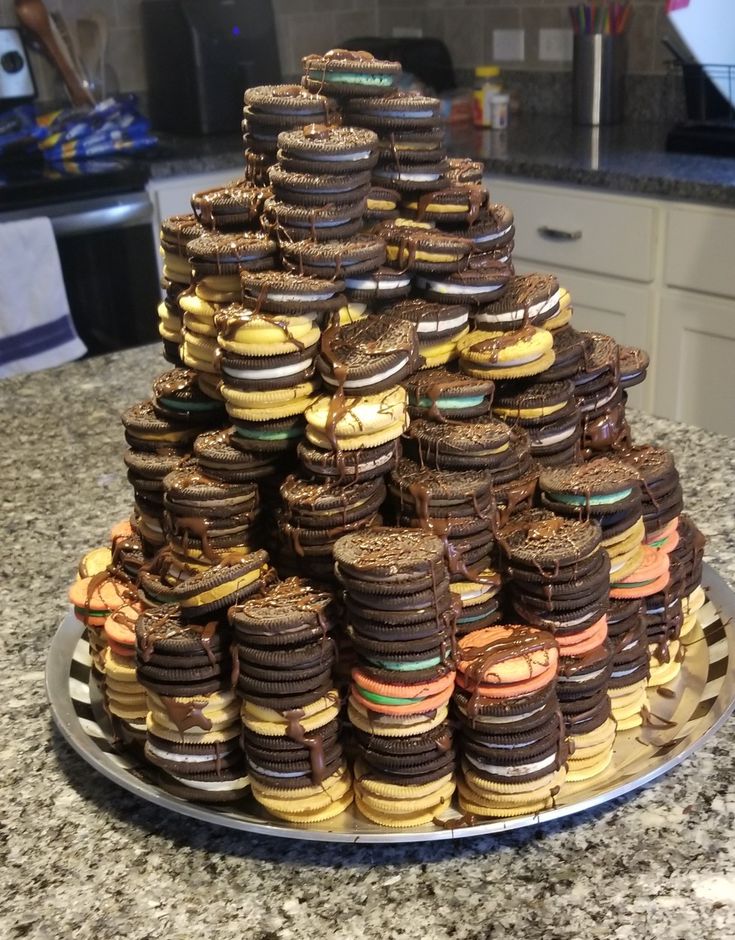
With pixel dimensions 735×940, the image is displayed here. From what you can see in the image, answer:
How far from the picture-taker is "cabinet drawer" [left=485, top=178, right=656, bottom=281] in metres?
2.56

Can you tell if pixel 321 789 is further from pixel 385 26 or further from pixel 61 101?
pixel 385 26

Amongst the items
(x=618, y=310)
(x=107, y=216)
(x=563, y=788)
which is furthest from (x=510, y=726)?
(x=107, y=216)

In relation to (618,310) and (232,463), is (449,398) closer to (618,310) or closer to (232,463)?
(232,463)

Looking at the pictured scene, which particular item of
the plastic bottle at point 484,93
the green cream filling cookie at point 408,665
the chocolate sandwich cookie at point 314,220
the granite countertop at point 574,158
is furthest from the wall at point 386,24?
the green cream filling cookie at point 408,665

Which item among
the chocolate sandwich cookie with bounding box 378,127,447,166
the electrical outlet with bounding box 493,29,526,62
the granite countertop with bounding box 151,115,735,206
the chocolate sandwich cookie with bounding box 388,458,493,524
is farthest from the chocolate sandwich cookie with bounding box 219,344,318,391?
the electrical outlet with bounding box 493,29,526,62

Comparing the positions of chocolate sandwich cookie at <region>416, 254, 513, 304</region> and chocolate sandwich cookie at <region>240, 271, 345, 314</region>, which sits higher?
chocolate sandwich cookie at <region>240, 271, 345, 314</region>

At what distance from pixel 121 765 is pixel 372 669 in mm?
228

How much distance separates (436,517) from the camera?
2.47 ft

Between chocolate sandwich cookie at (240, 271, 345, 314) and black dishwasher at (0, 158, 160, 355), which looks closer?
chocolate sandwich cookie at (240, 271, 345, 314)

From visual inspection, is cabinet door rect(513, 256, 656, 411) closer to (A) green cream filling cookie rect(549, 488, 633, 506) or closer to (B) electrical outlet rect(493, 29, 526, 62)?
(B) electrical outlet rect(493, 29, 526, 62)

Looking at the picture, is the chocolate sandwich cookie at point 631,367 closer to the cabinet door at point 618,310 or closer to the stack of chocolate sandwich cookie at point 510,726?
the stack of chocolate sandwich cookie at point 510,726

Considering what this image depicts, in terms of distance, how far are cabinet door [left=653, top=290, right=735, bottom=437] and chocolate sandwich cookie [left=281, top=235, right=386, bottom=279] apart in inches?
74.0

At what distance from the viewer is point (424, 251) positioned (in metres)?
0.83

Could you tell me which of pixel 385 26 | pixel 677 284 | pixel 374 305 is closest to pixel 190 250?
pixel 374 305
